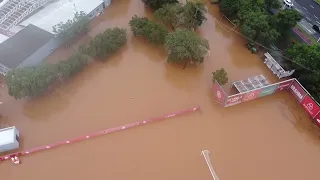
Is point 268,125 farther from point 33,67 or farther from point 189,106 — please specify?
point 33,67

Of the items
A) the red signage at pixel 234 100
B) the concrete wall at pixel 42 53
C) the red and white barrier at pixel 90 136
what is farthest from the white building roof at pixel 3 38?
the red signage at pixel 234 100

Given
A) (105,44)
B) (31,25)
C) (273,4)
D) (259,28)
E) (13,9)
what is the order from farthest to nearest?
1. (273,4)
2. (13,9)
3. (259,28)
4. (31,25)
5. (105,44)

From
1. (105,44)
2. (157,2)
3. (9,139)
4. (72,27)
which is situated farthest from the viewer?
(157,2)

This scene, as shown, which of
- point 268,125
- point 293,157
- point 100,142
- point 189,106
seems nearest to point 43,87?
point 100,142

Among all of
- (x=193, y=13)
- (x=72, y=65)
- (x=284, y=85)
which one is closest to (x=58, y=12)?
(x=72, y=65)

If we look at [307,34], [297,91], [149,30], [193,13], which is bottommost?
[297,91]

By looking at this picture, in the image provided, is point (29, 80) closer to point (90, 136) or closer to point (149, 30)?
point (90, 136)

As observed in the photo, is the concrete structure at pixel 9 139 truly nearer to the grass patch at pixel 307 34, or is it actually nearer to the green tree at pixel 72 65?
the green tree at pixel 72 65

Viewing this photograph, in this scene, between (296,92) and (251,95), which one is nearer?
(251,95)
